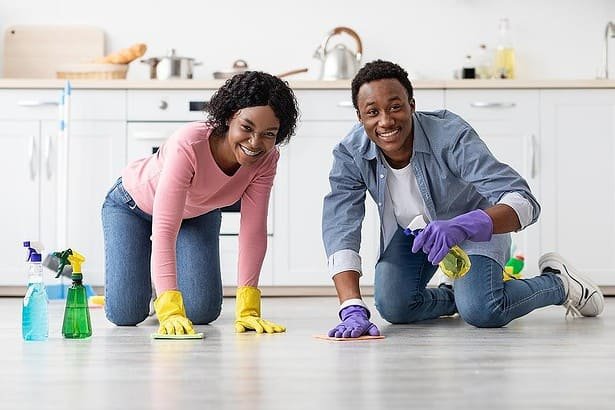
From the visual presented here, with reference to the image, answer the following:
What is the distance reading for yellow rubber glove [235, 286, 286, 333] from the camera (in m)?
2.85

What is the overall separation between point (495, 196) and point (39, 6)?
314 centimetres

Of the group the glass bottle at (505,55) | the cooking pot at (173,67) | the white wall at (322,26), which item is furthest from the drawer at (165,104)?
the glass bottle at (505,55)

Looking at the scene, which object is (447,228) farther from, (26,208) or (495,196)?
(26,208)

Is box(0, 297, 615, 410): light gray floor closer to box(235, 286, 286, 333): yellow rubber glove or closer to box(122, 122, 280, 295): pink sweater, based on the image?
box(235, 286, 286, 333): yellow rubber glove

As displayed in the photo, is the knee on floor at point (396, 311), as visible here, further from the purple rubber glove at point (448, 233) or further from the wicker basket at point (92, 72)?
the wicker basket at point (92, 72)

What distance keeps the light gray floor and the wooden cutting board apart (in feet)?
7.24

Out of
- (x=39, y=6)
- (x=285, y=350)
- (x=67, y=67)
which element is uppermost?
(x=39, y=6)

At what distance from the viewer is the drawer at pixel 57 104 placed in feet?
14.9

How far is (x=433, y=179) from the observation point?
9.26 ft

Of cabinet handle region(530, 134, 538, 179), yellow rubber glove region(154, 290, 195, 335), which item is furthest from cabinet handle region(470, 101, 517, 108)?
yellow rubber glove region(154, 290, 195, 335)

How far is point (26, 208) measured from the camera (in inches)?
180

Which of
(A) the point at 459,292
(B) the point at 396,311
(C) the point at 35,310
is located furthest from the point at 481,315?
(C) the point at 35,310

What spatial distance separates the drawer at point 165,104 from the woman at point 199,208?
1.40 m

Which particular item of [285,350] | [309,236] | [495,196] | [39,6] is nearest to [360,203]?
[495,196]
